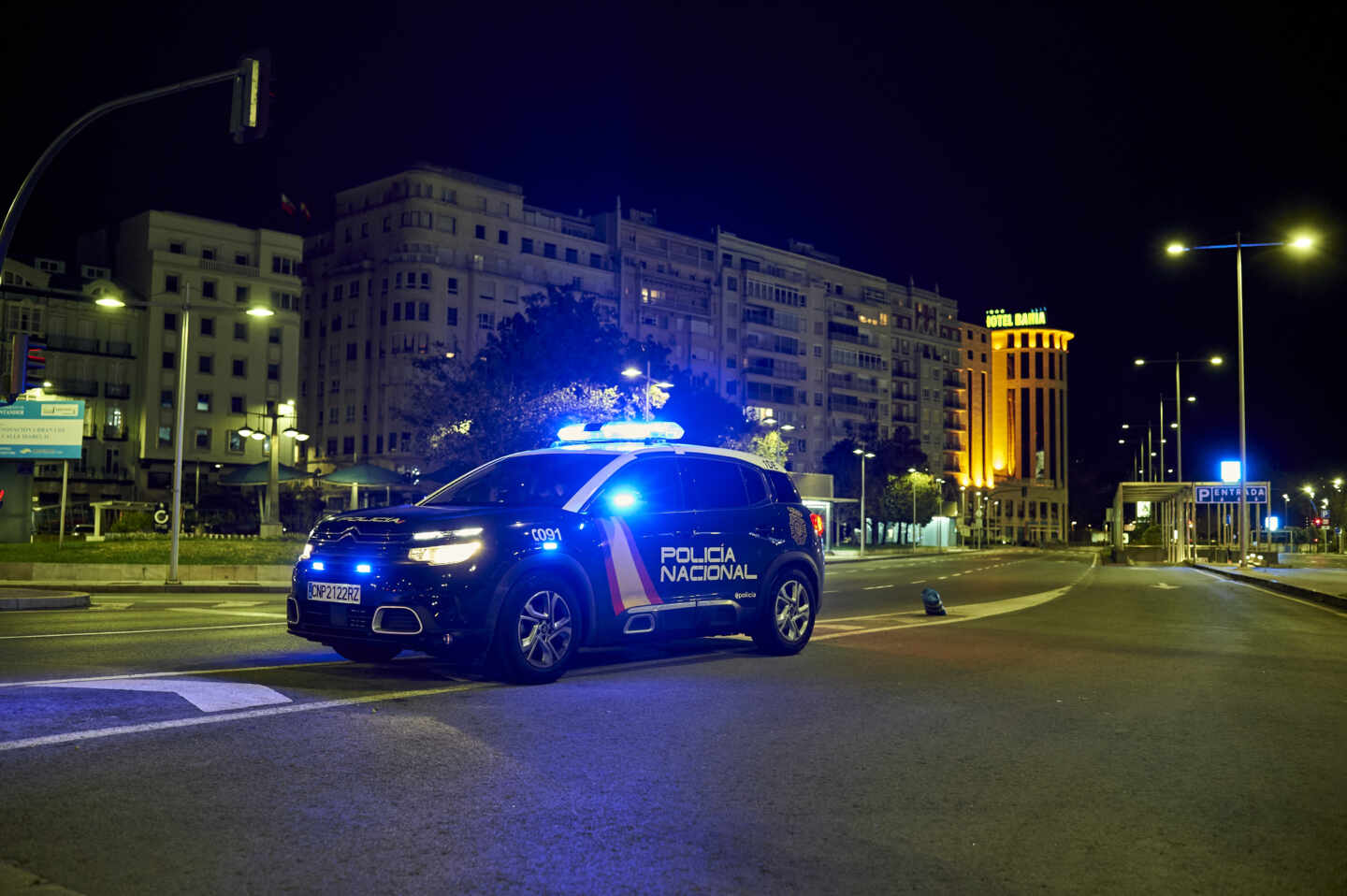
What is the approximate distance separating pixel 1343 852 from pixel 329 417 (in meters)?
91.2

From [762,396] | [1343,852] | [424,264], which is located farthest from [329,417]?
[1343,852]

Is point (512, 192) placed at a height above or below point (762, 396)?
above

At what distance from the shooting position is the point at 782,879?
13.4 ft

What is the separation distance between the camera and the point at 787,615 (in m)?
11.0

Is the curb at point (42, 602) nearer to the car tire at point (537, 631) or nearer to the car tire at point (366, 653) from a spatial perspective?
the car tire at point (366, 653)

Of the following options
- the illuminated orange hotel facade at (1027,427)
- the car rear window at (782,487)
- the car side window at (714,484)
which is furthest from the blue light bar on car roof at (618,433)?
the illuminated orange hotel facade at (1027,427)

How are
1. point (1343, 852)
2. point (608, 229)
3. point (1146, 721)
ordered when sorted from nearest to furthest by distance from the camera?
1. point (1343, 852)
2. point (1146, 721)
3. point (608, 229)

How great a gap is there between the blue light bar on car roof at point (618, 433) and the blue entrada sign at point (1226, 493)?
42.0m

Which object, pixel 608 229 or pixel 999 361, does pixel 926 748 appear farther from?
pixel 999 361

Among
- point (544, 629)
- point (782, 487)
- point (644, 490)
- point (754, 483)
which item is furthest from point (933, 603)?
point (544, 629)

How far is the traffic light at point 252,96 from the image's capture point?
15133mm

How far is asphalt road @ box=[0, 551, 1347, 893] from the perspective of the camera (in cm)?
419

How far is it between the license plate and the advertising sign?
30085 millimetres

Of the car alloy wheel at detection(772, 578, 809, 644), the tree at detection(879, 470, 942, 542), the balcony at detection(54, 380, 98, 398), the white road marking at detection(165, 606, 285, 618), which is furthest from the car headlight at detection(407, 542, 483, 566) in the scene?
the tree at detection(879, 470, 942, 542)
